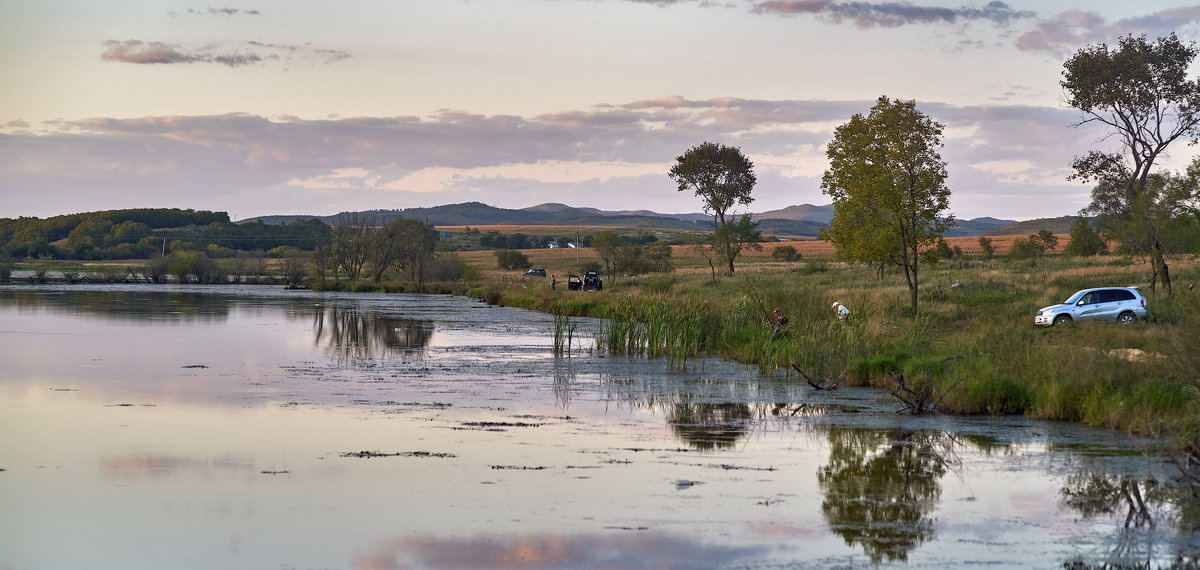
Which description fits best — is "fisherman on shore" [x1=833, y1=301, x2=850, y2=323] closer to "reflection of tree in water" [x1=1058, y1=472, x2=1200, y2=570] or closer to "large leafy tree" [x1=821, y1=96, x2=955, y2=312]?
"large leafy tree" [x1=821, y1=96, x2=955, y2=312]

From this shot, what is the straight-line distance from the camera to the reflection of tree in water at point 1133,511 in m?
9.19

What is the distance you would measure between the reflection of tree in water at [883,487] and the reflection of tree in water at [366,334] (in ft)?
58.2

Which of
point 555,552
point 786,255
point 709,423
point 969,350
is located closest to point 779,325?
point 969,350

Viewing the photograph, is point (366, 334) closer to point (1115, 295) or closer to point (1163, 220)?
point (1115, 295)

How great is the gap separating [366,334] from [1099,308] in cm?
2443

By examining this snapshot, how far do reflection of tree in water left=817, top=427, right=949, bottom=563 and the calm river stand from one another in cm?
4

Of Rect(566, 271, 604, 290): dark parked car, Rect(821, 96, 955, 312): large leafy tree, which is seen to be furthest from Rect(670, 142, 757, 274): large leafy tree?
Rect(821, 96, 955, 312): large leafy tree

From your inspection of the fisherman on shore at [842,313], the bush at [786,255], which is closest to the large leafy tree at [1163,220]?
the fisherman on shore at [842,313]

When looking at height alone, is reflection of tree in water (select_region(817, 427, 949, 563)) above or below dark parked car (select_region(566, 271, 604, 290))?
below

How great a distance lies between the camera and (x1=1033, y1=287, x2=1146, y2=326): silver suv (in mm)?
33500

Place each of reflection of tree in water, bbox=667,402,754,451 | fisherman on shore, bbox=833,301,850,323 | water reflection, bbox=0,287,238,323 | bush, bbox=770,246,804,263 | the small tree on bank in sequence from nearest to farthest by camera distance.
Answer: reflection of tree in water, bbox=667,402,754,451
fisherman on shore, bbox=833,301,850,323
water reflection, bbox=0,287,238,323
the small tree on bank
bush, bbox=770,246,804,263

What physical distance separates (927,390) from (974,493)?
6408mm

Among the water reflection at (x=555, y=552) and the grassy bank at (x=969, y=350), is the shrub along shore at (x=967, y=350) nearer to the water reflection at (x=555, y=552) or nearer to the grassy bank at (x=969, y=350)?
the grassy bank at (x=969, y=350)

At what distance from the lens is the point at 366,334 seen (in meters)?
39.2
